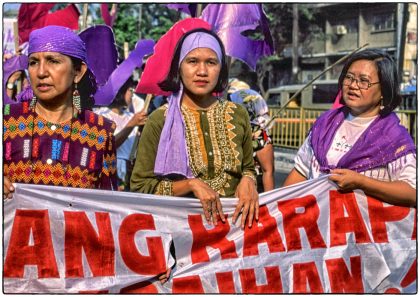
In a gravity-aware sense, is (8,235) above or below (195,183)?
below

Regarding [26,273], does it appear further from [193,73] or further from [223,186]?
[193,73]

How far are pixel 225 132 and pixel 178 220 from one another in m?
0.52

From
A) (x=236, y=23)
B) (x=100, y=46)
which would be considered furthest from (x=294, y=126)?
(x=100, y=46)

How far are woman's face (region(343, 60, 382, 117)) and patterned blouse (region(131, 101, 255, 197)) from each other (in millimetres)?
645

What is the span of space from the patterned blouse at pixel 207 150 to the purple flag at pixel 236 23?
1992 mm

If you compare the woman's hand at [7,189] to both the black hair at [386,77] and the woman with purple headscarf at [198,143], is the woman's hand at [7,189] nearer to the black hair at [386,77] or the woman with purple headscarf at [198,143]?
the woman with purple headscarf at [198,143]

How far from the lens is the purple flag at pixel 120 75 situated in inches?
219

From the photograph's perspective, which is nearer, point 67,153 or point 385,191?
point 67,153

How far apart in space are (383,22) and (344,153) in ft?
105

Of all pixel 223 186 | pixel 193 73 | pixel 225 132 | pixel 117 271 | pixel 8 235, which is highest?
pixel 193 73

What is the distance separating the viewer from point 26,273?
3029 mm

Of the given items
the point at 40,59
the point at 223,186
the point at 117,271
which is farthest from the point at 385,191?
the point at 40,59

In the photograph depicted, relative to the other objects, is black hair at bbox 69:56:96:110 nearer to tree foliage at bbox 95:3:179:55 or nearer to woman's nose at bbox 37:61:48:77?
woman's nose at bbox 37:61:48:77

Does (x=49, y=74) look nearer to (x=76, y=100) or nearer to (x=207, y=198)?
(x=76, y=100)
